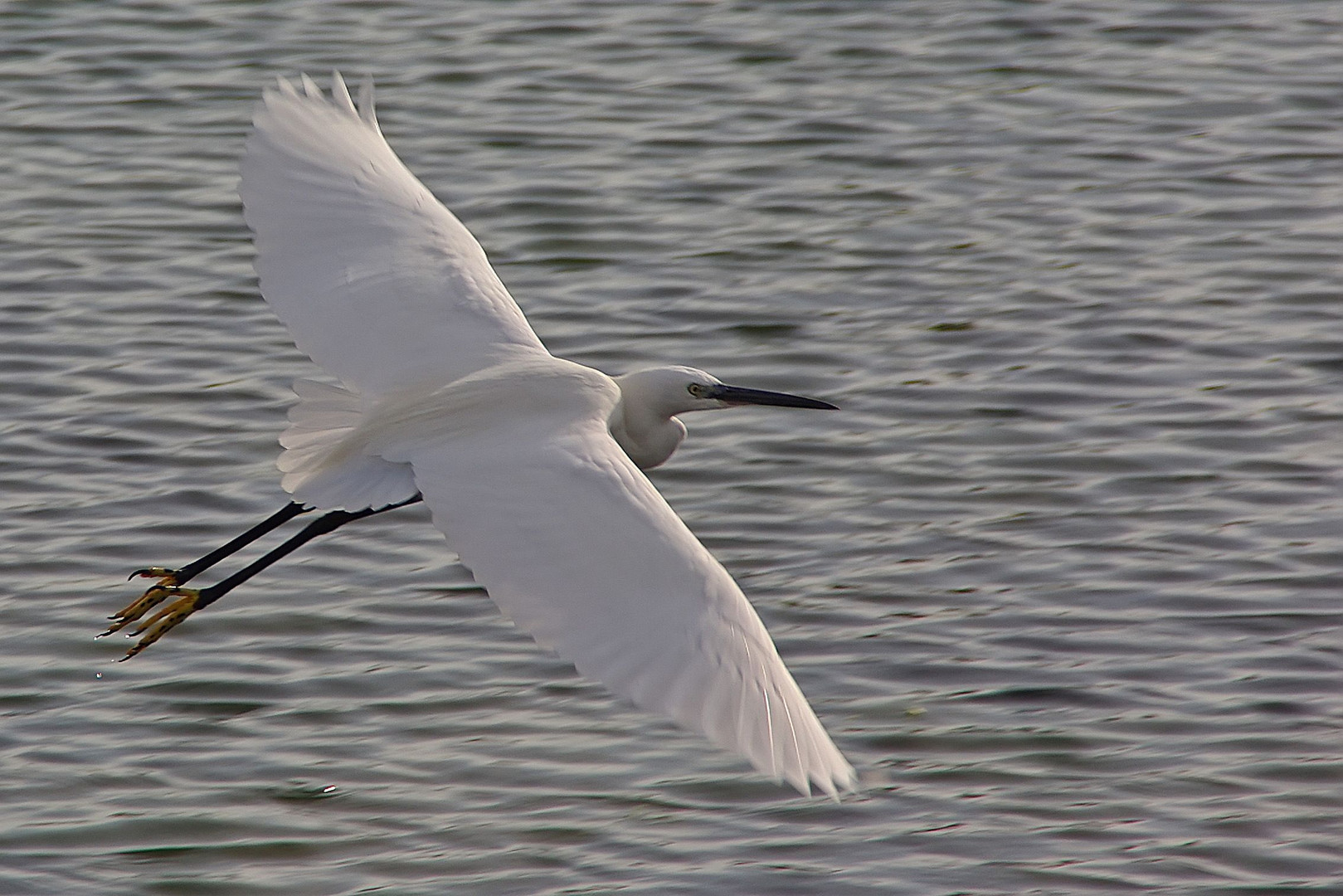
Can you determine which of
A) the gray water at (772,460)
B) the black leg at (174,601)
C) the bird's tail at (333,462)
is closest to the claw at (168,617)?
the black leg at (174,601)

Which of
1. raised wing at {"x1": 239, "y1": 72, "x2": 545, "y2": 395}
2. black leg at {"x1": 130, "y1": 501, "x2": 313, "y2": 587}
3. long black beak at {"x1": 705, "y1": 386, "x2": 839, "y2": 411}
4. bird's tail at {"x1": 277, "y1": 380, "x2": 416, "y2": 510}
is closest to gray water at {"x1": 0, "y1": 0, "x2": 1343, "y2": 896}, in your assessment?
black leg at {"x1": 130, "y1": 501, "x2": 313, "y2": 587}

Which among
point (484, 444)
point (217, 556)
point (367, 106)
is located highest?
point (367, 106)

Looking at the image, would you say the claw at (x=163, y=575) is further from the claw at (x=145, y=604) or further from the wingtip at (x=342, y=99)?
the wingtip at (x=342, y=99)

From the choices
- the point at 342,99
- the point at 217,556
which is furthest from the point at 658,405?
the point at 342,99

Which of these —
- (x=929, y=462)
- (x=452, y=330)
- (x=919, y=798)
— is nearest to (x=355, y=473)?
(x=452, y=330)

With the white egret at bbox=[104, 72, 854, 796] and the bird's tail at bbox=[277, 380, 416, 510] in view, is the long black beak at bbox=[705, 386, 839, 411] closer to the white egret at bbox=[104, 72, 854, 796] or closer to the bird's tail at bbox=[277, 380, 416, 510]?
the white egret at bbox=[104, 72, 854, 796]

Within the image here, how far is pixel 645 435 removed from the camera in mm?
5535

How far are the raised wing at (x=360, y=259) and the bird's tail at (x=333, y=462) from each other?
81 millimetres

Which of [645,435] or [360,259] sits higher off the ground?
[360,259]

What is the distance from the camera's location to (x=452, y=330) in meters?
5.53

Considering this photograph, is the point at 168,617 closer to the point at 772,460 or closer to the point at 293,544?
the point at 293,544

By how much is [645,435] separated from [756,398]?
333mm

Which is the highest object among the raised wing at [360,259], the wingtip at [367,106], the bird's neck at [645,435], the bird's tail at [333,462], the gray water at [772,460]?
the wingtip at [367,106]

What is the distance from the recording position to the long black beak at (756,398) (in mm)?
5629
